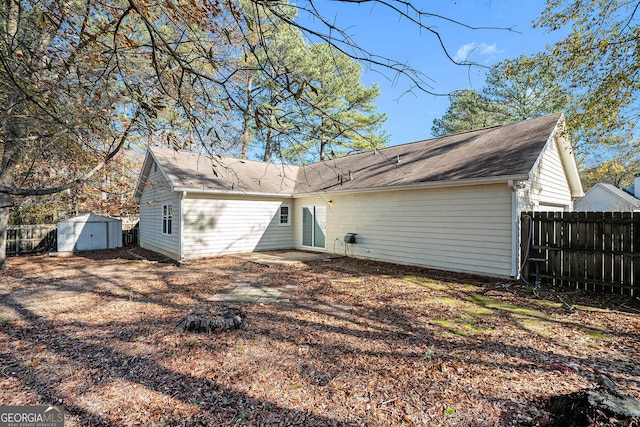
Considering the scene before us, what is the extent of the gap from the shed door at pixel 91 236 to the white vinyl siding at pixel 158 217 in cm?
162

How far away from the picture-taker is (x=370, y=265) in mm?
9820

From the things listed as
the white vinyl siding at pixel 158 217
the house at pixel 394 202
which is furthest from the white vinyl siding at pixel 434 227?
the white vinyl siding at pixel 158 217

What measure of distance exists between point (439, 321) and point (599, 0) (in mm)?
7485

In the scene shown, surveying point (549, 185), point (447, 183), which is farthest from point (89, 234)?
point (549, 185)

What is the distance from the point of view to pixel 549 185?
8961 millimetres

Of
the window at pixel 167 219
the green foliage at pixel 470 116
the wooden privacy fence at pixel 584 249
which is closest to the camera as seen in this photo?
the wooden privacy fence at pixel 584 249

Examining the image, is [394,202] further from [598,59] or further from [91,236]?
[91,236]

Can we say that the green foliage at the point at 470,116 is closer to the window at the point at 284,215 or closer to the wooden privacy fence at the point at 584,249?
the window at the point at 284,215

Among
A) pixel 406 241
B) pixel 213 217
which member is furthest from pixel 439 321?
pixel 213 217

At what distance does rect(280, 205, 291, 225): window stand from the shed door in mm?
8316

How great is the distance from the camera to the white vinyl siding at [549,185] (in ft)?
26.5

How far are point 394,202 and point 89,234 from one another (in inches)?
522

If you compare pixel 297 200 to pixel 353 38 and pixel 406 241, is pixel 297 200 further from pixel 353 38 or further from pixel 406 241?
pixel 353 38

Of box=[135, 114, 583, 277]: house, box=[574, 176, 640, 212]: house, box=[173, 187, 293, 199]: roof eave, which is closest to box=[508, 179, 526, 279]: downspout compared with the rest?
box=[135, 114, 583, 277]: house
